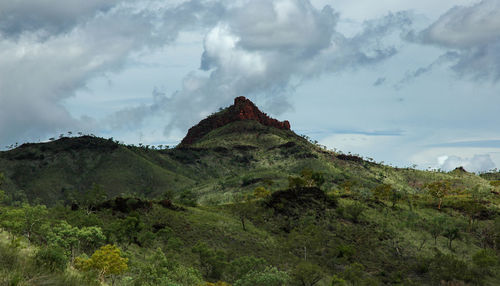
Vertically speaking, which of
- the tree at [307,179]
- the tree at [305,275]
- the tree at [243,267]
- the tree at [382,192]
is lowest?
the tree at [305,275]

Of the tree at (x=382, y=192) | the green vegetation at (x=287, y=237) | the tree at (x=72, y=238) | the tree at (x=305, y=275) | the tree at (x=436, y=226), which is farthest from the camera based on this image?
the tree at (x=382, y=192)

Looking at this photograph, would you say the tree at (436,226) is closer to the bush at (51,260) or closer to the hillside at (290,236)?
the hillside at (290,236)

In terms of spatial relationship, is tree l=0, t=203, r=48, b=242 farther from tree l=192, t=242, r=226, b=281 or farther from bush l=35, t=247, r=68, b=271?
bush l=35, t=247, r=68, b=271

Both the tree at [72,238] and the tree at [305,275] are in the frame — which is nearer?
the tree at [72,238]

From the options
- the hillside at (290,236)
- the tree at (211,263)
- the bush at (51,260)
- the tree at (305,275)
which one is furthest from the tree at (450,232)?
the bush at (51,260)

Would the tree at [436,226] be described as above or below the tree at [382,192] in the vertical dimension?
below

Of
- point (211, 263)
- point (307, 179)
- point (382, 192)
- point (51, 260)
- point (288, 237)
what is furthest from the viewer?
point (307, 179)

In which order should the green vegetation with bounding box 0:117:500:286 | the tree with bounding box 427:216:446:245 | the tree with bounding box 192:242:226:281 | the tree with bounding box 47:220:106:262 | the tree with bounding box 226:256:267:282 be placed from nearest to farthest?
the tree with bounding box 47:220:106:262 → the green vegetation with bounding box 0:117:500:286 → the tree with bounding box 226:256:267:282 → the tree with bounding box 192:242:226:281 → the tree with bounding box 427:216:446:245

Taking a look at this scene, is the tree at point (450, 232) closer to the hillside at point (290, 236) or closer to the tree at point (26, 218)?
the hillside at point (290, 236)

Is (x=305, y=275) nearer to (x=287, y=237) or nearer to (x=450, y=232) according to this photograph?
(x=287, y=237)

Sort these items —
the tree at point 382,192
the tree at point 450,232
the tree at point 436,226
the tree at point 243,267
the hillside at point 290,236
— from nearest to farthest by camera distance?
1. the hillside at point 290,236
2. the tree at point 243,267
3. the tree at point 450,232
4. the tree at point 436,226
5. the tree at point 382,192

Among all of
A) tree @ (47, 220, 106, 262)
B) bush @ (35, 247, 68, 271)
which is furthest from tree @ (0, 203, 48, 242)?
bush @ (35, 247, 68, 271)

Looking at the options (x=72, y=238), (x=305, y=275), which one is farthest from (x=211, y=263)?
(x=72, y=238)

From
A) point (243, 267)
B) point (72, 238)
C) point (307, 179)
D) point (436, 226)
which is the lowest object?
point (243, 267)
